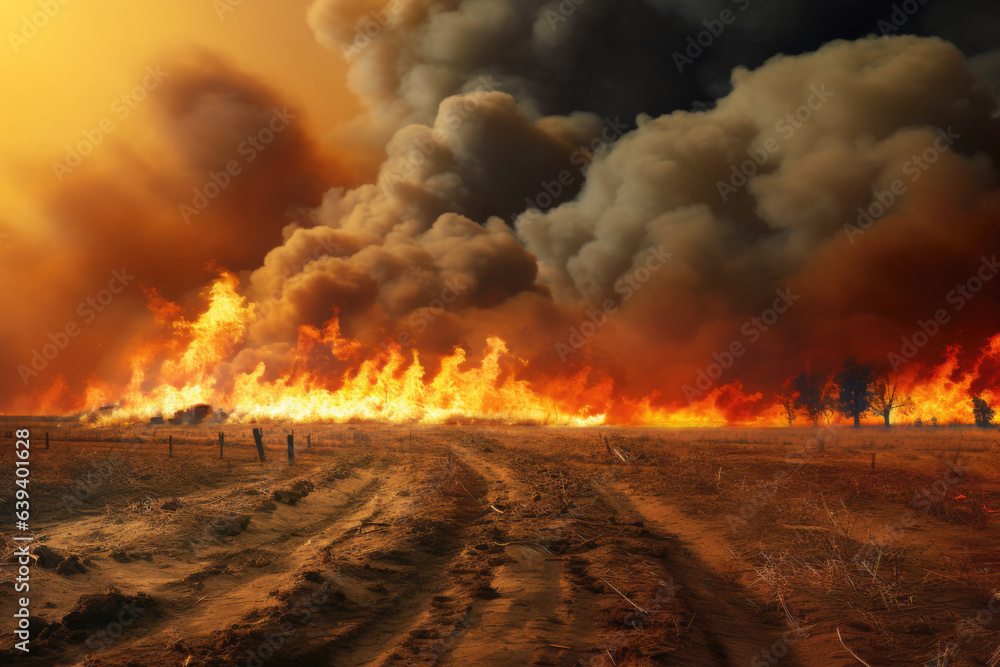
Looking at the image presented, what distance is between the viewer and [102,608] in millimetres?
7613

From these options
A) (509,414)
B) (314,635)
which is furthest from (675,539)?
(509,414)

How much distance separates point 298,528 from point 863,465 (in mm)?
22485

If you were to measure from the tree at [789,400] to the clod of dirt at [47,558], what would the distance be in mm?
73767

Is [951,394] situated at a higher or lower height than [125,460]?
higher

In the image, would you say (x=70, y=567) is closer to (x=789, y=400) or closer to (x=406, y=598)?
(x=406, y=598)

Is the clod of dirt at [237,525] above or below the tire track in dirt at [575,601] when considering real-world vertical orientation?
above

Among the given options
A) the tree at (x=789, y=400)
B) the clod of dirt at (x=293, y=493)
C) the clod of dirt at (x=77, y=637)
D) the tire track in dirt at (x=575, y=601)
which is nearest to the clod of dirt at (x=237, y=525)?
the clod of dirt at (x=293, y=493)

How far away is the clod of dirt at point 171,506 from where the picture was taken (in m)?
15.1

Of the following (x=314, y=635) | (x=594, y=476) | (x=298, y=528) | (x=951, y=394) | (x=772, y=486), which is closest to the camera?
(x=314, y=635)

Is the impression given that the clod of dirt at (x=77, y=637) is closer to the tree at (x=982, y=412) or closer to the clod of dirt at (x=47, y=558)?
the clod of dirt at (x=47, y=558)

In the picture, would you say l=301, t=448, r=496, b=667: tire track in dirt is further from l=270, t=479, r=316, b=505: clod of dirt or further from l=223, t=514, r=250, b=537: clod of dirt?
l=270, t=479, r=316, b=505: clod of dirt

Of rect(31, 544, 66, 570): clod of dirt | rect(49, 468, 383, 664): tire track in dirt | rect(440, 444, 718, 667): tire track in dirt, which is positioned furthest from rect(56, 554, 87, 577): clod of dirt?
rect(440, 444, 718, 667): tire track in dirt

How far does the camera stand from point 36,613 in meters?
A: 7.78

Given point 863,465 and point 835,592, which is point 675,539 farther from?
point 863,465
